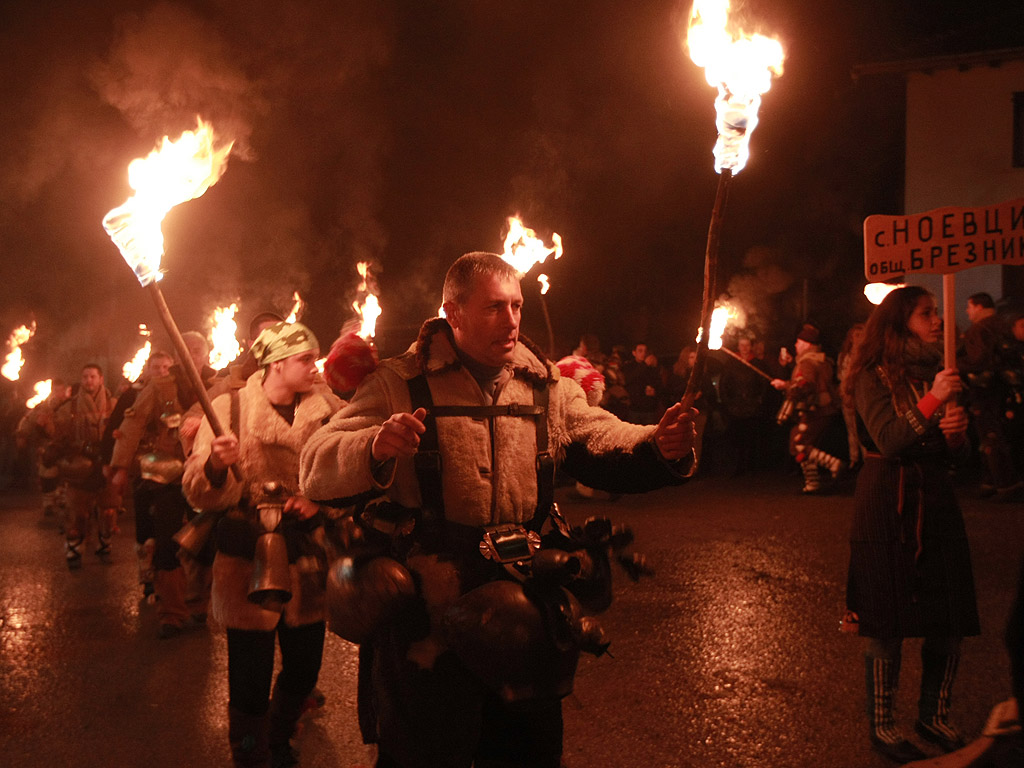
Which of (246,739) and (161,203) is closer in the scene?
(161,203)

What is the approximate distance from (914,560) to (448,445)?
2351 millimetres

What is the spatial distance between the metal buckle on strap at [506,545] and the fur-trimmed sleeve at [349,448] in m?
0.38

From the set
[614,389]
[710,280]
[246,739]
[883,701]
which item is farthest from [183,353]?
[614,389]

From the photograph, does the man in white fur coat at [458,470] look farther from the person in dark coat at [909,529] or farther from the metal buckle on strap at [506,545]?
the person in dark coat at [909,529]

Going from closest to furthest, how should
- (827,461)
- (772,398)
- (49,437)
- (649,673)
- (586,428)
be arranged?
1. (586,428)
2. (649,673)
3. (49,437)
4. (827,461)
5. (772,398)

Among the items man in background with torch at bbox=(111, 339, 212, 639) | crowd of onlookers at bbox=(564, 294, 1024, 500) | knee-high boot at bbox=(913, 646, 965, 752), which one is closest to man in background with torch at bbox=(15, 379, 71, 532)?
man in background with torch at bbox=(111, 339, 212, 639)

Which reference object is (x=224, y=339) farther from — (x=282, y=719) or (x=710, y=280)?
(x=710, y=280)

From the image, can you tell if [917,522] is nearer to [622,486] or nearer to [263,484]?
[622,486]

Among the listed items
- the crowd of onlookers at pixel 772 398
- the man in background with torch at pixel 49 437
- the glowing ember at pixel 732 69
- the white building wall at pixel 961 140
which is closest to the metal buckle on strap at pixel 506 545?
the glowing ember at pixel 732 69

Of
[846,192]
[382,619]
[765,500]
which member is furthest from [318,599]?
[846,192]

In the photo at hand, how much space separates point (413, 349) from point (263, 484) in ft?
4.39

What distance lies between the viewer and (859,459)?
485 inches

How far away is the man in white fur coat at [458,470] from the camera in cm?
267

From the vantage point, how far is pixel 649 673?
5.18 meters
